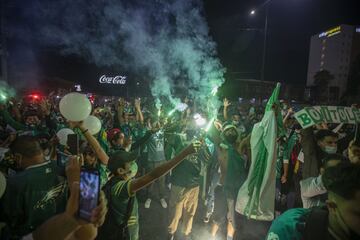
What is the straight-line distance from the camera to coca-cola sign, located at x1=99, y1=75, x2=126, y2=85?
37894 mm

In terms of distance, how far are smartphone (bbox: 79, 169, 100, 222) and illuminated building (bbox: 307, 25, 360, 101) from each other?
8348 centimetres

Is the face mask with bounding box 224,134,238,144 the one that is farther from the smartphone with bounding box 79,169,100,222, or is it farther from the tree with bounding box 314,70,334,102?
the tree with bounding box 314,70,334,102

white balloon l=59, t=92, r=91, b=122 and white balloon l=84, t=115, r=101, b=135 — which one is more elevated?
white balloon l=59, t=92, r=91, b=122

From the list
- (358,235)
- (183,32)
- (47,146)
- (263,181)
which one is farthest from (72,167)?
(183,32)

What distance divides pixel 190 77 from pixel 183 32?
2.98 meters

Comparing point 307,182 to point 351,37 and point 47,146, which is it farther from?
point 351,37

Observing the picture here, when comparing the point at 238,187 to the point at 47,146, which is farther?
the point at 238,187

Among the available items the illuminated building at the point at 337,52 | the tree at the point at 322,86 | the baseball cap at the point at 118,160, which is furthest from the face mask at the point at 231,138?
the illuminated building at the point at 337,52

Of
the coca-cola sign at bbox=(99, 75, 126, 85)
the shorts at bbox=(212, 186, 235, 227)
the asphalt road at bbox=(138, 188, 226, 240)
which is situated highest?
the coca-cola sign at bbox=(99, 75, 126, 85)

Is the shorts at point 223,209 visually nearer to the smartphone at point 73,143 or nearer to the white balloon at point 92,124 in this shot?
the white balloon at point 92,124

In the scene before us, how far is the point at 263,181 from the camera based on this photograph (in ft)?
14.8

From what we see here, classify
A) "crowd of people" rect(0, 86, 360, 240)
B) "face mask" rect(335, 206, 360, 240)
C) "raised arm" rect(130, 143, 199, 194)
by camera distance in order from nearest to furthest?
"face mask" rect(335, 206, 360, 240) → "crowd of people" rect(0, 86, 360, 240) → "raised arm" rect(130, 143, 199, 194)

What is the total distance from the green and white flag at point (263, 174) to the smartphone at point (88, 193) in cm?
312

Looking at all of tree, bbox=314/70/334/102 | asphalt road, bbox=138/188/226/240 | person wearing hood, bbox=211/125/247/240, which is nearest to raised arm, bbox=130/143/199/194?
person wearing hood, bbox=211/125/247/240
